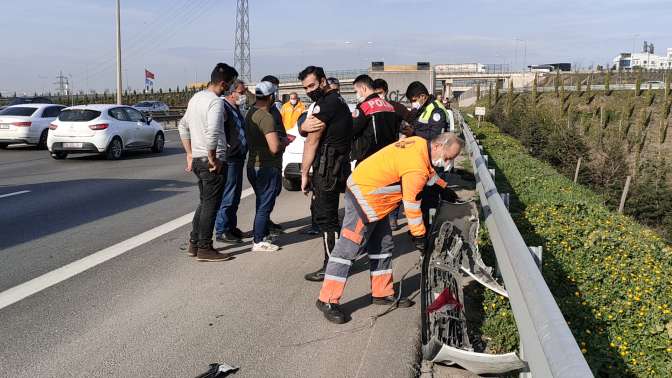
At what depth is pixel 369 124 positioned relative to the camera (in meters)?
6.73

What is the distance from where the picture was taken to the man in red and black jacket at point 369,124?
6680mm

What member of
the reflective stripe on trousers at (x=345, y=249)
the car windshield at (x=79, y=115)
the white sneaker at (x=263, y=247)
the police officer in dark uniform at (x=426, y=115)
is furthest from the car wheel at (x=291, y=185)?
the car windshield at (x=79, y=115)

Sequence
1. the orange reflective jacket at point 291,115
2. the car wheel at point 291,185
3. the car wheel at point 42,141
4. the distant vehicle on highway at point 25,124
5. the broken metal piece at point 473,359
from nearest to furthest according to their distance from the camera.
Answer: the broken metal piece at point 473,359
the orange reflective jacket at point 291,115
the car wheel at point 291,185
the distant vehicle on highway at point 25,124
the car wheel at point 42,141

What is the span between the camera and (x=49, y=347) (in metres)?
4.27

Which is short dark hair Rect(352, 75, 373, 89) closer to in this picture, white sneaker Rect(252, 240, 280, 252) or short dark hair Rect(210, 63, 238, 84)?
short dark hair Rect(210, 63, 238, 84)

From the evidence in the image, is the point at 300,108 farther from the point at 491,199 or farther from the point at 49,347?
the point at 49,347

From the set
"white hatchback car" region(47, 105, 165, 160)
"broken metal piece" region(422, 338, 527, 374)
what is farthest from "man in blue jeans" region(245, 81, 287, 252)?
"white hatchback car" region(47, 105, 165, 160)

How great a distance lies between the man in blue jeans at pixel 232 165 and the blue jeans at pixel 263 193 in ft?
0.87

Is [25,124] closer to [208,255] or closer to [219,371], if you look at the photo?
[208,255]

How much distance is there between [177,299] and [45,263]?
200 centimetres

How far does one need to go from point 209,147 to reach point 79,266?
1.81 metres

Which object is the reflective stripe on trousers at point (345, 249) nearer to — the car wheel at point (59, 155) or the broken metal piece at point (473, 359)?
the broken metal piece at point (473, 359)

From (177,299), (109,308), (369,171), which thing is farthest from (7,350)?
(369,171)

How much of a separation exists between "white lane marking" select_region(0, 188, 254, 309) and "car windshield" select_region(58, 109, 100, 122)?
9679mm
